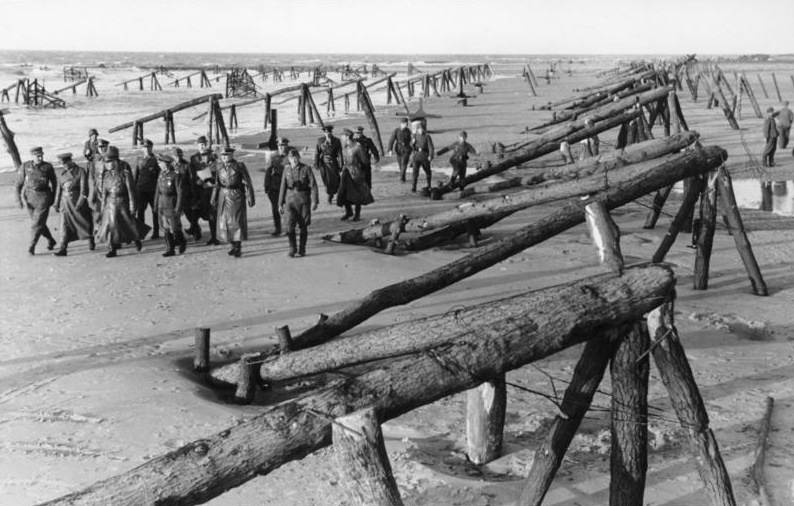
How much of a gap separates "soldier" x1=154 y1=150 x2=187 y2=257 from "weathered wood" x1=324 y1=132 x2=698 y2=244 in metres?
2.44

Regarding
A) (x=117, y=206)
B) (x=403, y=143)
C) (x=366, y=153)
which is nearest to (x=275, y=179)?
(x=366, y=153)

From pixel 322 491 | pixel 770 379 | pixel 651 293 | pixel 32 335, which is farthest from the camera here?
pixel 32 335

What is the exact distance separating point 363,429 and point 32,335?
6359 mm

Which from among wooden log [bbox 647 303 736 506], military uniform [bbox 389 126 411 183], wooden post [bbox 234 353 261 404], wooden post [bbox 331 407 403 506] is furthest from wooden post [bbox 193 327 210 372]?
military uniform [bbox 389 126 411 183]

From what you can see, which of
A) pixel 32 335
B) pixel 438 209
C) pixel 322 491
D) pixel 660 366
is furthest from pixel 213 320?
pixel 438 209

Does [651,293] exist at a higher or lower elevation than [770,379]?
higher

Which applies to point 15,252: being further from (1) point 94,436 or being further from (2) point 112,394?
(1) point 94,436

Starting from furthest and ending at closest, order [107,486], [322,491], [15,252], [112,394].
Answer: [15,252], [112,394], [322,491], [107,486]

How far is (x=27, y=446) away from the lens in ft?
18.1

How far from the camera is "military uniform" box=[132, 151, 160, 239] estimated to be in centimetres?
1244

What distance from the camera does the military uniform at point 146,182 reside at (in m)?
12.4

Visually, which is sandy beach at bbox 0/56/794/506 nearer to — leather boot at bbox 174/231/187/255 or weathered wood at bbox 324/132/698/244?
leather boot at bbox 174/231/187/255

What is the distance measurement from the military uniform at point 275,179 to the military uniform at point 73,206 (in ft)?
9.34

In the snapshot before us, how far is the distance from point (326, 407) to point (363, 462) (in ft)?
0.89
